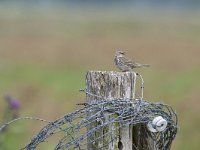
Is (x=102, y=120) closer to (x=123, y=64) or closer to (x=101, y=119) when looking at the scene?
(x=101, y=119)

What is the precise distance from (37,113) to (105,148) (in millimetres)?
8244

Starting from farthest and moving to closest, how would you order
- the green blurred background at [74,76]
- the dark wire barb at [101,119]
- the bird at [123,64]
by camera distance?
the green blurred background at [74,76], the bird at [123,64], the dark wire barb at [101,119]

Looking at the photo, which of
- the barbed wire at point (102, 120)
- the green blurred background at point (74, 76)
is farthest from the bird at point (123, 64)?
the green blurred background at point (74, 76)

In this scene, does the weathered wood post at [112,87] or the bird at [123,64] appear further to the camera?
the bird at [123,64]

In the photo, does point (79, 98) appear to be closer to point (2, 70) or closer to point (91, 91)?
point (2, 70)

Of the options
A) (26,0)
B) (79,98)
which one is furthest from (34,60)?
(26,0)

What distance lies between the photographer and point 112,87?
4.13 meters

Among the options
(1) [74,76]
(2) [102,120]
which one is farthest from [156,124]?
(1) [74,76]

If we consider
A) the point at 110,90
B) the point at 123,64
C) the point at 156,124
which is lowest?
the point at 156,124

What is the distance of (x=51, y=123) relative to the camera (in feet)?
13.6

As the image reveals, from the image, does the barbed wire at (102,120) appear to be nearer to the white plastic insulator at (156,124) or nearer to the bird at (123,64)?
the white plastic insulator at (156,124)

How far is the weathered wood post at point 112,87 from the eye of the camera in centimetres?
412

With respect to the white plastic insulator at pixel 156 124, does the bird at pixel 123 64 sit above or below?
above

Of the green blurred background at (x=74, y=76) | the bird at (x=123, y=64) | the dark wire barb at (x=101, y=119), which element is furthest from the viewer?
the green blurred background at (x=74, y=76)
